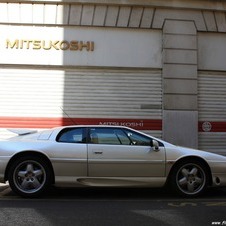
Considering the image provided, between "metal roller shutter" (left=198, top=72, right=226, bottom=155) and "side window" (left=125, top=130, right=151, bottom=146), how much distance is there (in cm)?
678

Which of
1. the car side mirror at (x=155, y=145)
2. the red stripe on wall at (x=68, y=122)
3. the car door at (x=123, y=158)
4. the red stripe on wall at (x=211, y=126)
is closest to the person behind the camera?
the car door at (x=123, y=158)

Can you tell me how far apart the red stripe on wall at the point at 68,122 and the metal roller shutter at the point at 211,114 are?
158 cm

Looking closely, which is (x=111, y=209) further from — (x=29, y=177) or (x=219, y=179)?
(x=219, y=179)

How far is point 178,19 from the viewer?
1488cm

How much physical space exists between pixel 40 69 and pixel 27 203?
7619mm

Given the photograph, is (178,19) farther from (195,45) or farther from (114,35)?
(114,35)

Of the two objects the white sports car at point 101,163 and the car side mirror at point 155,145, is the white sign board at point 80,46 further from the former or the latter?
the car side mirror at point 155,145

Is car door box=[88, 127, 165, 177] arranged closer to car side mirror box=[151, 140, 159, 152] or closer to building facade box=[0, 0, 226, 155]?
car side mirror box=[151, 140, 159, 152]

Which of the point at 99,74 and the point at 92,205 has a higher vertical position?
the point at 99,74

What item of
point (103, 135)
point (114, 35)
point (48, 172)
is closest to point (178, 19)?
point (114, 35)

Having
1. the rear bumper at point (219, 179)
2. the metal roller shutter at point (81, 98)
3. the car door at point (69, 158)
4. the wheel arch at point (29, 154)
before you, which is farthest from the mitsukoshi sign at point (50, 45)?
the rear bumper at point (219, 179)

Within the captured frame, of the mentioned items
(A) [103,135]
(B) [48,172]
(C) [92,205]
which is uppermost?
(A) [103,135]

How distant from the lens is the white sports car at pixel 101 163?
8.03 metres

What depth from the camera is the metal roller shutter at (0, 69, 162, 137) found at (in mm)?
14203
